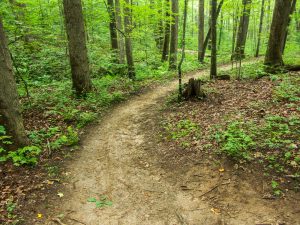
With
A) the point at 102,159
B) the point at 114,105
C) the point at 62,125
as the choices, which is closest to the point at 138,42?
the point at 114,105

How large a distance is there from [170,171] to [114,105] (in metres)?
5.10

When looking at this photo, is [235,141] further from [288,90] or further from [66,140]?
[66,140]

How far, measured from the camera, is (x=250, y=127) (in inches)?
244

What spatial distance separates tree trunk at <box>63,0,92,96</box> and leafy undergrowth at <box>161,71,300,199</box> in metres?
3.71

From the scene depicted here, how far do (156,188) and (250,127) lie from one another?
3049mm

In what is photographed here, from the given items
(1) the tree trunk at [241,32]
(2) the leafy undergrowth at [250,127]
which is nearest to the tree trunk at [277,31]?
(2) the leafy undergrowth at [250,127]

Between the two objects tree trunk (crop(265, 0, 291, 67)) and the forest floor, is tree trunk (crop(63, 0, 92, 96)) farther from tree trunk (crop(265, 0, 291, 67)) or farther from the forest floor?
tree trunk (crop(265, 0, 291, 67))

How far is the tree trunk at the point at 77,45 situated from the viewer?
897 cm

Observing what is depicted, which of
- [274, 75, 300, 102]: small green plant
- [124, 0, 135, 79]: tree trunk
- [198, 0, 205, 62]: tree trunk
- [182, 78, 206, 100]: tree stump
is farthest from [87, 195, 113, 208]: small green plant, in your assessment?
[198, 0, 205, 62]: tree trunk

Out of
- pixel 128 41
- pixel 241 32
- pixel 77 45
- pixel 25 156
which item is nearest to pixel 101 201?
pixel 25 156

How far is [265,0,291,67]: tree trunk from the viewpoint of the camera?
31.5 ft

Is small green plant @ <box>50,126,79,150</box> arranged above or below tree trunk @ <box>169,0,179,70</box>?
below

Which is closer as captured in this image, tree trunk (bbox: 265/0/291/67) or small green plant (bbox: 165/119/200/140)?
small green plant (bbox: 165/119/200/140)

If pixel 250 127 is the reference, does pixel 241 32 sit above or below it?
above
